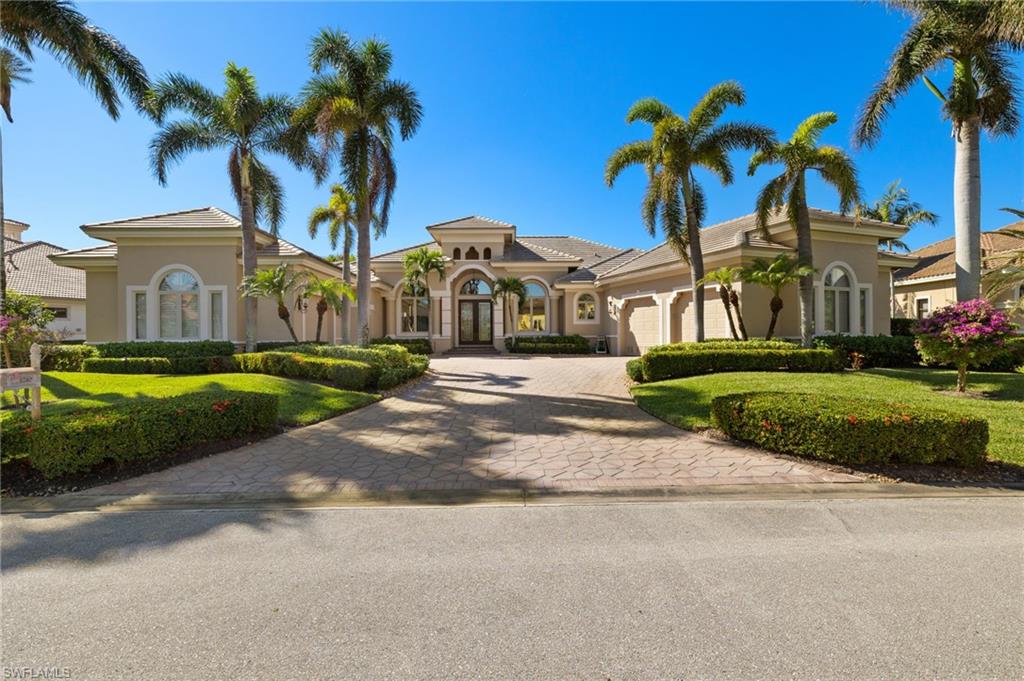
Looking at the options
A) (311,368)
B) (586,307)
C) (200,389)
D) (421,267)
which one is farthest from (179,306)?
(586,307)

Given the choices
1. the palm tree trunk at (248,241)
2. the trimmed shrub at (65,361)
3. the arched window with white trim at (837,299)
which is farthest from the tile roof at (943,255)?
the trimmed shrub at (65,361)

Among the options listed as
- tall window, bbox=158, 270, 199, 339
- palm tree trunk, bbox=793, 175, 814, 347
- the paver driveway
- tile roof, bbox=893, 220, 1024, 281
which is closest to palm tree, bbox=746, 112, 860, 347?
palm tree trunk, bbox=793, 175, 814, 347

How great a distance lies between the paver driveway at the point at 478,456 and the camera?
5.08m

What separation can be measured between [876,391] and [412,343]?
→ 18814 millimetres

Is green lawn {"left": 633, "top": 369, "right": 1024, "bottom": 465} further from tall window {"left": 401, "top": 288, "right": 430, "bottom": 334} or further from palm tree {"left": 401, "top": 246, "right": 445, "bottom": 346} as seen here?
tall window {"left": 401, "top": 288, "right": 430, "bottom": 334}

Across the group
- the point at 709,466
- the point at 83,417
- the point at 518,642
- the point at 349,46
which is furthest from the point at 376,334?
the point at 518,642

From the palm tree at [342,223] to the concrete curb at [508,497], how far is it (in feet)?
35.5

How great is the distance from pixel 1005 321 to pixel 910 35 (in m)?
8.91

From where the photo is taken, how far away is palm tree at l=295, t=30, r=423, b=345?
12883mm

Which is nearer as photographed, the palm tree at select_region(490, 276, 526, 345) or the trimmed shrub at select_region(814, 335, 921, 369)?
the trimmed shrub at select_region(814, 335, 921, 369)

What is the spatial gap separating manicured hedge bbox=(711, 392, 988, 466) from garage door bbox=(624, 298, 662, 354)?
12994 millimetres

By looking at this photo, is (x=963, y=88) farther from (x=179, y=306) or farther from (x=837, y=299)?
(x=179, y=306)

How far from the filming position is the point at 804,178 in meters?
13.5

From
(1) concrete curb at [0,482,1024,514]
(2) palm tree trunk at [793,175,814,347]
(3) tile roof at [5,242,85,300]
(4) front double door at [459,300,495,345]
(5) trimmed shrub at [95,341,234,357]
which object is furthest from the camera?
(4) front double door at [459,300,495,345]
